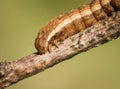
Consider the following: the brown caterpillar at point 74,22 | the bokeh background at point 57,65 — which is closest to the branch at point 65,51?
the brown caterpillar at point 74,22

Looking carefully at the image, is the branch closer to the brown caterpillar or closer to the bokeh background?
the brown caterpillar

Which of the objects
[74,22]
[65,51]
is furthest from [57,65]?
[65,51]

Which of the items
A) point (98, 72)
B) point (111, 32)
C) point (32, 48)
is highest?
point (32, 48)

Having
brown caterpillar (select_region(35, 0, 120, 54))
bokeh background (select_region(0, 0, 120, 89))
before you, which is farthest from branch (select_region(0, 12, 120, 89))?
bokeh background (select_region(0, 0, 120, 89))

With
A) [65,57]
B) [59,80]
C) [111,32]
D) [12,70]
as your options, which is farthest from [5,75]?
[59,80]

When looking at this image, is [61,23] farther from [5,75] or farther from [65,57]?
[5,75]

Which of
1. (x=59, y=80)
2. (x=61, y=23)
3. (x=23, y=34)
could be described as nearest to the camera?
(x=61, y=23)

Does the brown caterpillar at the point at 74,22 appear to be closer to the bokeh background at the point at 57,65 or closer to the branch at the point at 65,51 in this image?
the branch at the point at 65,51
